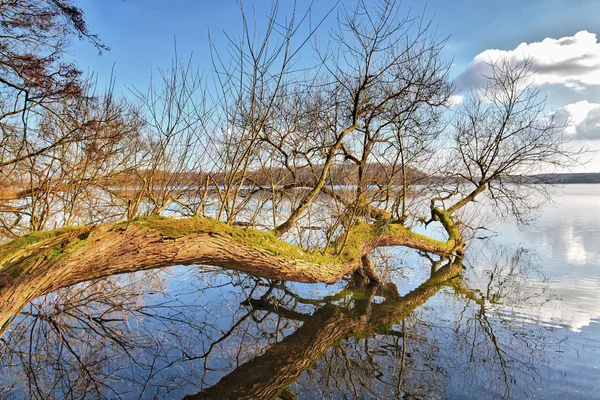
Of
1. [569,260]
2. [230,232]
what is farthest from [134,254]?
[569,260]

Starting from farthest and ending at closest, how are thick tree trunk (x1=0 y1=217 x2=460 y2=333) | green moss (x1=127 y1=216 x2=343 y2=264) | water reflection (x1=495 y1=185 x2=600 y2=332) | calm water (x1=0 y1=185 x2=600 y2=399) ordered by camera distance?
water reflection (x1=495 y1=185 x2=600 y2=332) → calm water (x1=0 y1=185 x2=600 y2=399) → green moss (x1=127 y1=216 x2=343 y2=264) → thick tree trunk (x1=0 y1=217 x2=460 y2=333)

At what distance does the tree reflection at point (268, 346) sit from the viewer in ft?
10.3

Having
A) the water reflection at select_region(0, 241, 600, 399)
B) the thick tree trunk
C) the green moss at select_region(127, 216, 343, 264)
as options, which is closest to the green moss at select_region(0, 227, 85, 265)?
the thick tree trunk

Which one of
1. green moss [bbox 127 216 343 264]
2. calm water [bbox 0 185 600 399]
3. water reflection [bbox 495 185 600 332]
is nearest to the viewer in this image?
green moss [bbox 127 216 343 264]

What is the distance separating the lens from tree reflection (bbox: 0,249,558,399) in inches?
124

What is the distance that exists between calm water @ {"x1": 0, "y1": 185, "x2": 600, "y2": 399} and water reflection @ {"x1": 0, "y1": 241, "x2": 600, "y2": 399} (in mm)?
17

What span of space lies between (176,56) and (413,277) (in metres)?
5.85

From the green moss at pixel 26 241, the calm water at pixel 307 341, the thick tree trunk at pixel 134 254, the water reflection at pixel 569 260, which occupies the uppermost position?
the green moss at pixel 26 241

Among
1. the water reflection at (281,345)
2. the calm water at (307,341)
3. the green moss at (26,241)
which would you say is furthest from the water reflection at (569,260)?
the green moss at (26,241)

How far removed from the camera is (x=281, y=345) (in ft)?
13.3

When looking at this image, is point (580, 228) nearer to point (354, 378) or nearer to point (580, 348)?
point (580, 348)

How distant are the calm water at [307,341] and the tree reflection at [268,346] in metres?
0.02

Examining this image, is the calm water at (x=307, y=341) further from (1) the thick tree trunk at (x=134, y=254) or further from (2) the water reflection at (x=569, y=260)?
(1) the thick tree trunk at (x=134, y=254)

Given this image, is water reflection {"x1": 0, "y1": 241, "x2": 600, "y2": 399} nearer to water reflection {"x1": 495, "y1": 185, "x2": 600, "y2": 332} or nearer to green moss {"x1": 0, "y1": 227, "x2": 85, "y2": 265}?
water reflection {"x1": 495, "y1": 185, "x2": 600, "y2": 332}
